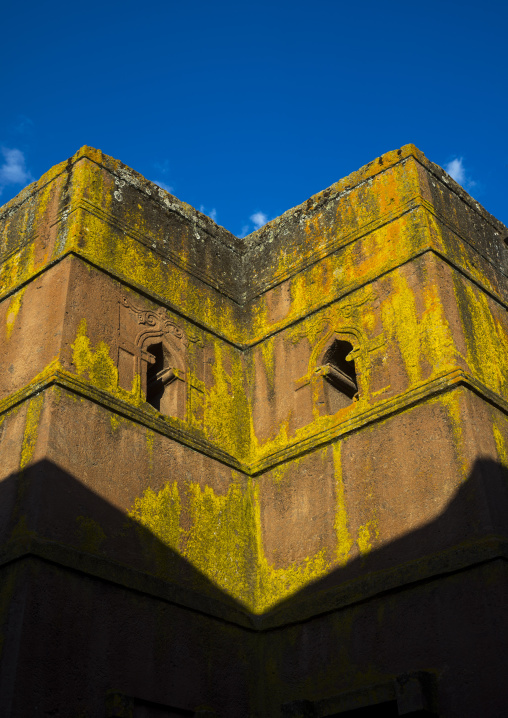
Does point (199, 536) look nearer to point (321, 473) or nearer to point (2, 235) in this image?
point (321, 473)

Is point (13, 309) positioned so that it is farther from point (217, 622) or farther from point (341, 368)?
point (217, 622)

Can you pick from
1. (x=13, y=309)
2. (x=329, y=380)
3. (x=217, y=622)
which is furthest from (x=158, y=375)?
(x=217, y=622)

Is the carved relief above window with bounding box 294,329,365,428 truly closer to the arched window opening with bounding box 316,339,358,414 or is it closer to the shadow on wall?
the arched window opening with bounding box 316,339,358,414

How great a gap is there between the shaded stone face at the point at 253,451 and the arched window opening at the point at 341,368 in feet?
0.10

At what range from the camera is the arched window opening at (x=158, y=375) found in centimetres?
894

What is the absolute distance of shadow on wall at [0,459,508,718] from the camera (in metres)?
6.28

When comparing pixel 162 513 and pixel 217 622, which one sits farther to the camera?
pixel 162 513

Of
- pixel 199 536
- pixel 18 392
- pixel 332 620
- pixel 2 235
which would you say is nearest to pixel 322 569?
pixel 332 620

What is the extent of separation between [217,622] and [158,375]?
8.37 feet

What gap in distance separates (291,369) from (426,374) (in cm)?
180

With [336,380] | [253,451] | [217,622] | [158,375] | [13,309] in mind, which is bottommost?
[217,622]

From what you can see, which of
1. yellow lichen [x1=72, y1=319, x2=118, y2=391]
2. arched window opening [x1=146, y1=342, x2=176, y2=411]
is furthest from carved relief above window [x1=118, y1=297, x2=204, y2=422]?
yellow lichen [x1=72, y1=319, x2=118, y2=391]

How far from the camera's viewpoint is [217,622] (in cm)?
764

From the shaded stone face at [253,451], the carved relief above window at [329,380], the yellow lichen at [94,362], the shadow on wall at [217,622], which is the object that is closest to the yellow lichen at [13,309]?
the shaded stone face at [253,451]
